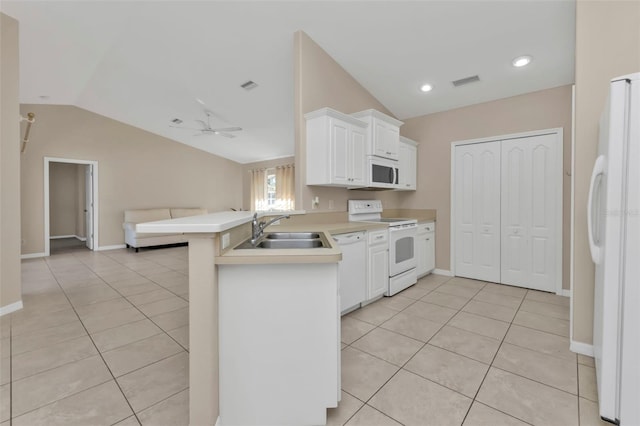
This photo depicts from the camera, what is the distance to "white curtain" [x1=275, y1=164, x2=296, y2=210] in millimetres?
8109

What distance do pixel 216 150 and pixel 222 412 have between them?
8.12m

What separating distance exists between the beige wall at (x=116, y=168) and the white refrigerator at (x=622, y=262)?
8.34 m

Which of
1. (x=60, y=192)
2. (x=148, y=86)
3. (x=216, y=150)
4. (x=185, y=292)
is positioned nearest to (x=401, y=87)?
(x=185, y=292)

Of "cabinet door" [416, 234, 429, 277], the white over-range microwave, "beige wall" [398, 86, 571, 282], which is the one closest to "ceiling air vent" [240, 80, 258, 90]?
the white over-range microwave

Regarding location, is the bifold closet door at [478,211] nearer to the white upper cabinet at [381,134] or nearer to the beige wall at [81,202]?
the white upper cabinet at [381,134]

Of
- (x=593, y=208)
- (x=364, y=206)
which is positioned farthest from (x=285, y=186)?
A: (x=593, y=208)

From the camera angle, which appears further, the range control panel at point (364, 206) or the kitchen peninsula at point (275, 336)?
the range control panel at point (364, 206)

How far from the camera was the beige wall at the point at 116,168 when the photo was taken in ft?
18.8

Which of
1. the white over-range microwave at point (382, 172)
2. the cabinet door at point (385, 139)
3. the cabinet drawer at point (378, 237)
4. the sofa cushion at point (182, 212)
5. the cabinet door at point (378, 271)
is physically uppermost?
the cabinet door at point (385, 139)

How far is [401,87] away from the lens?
12.6 feet

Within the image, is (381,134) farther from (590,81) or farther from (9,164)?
(9,164)

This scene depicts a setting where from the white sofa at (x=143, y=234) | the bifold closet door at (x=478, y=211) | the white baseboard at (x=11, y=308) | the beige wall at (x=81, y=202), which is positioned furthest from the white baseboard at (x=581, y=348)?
the beige wall at (x=81, y=202)

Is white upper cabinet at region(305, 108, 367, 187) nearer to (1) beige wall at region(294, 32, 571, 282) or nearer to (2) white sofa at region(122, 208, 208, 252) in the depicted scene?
(1) beige wall at region(294, 32, 571, 282)

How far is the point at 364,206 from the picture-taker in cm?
387
